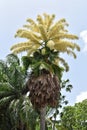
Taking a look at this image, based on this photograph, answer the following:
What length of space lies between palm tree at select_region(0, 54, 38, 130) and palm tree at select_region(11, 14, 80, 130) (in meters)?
4.27

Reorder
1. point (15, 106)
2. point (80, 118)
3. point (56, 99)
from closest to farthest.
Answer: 1. point (56, 99)
2. point (15, 106)
3. point (80, 118)

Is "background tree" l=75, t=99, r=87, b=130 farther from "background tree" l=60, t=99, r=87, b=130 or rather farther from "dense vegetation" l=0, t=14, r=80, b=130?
"dense vegetation" l=0, t=14, r=80, b=130

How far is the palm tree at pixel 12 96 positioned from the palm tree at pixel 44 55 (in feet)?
14.0

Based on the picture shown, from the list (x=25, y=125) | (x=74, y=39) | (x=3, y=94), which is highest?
(x=74, y=39)

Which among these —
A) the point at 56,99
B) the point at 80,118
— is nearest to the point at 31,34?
the point at 56,99

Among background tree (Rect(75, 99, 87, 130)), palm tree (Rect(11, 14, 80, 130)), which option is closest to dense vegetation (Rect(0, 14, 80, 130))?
palm tree (Rect(11, 14, 80, 130))

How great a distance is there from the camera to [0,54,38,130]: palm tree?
136ft

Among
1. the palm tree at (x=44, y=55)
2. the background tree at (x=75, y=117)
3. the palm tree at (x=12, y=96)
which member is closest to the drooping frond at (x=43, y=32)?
the palm tree at (x=44, y=55)

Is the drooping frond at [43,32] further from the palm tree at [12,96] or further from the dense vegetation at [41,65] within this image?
the palm tree at [12,96]

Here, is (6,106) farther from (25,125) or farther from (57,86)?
(57,86)

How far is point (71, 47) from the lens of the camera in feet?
125

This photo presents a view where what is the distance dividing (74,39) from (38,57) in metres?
3.77

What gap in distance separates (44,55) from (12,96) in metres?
7.93

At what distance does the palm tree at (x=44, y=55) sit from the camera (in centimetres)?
3659
